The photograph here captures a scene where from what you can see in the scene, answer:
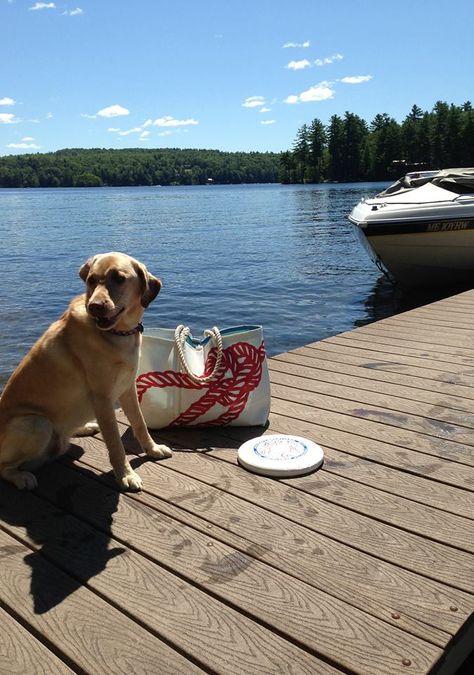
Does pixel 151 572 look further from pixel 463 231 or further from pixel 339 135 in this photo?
pixel 339 135

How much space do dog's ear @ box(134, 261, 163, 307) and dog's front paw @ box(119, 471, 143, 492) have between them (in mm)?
903

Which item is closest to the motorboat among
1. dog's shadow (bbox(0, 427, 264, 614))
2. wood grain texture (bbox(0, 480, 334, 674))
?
dog's shadow (bbox(0, 427, 264, 614))

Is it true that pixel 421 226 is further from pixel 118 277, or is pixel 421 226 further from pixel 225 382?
pixel 118 277

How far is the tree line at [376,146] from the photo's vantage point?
89.8 meters

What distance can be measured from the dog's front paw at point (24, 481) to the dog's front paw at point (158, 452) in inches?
25.6

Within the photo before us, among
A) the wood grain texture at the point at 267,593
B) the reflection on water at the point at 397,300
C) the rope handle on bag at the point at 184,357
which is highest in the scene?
the rope handle on bag at the point at 184,357

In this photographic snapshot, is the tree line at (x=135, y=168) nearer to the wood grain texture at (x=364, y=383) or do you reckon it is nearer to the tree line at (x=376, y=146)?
the tree line at (x=376, y=146)

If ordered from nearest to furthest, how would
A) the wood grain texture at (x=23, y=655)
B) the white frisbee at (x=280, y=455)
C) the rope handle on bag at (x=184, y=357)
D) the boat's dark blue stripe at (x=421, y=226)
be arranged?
the wood grain texture at (x=23, y=655)
the white frisbee at (x=280, y=455)
the rope handle on bag at (x=184, y=357)
the boat's dark blue stripe at (x=421, y=226)

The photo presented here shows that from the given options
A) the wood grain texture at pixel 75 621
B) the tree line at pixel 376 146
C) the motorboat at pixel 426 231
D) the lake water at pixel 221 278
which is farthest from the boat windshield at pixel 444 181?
the tree line at pixel 376 146

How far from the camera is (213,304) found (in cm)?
1333

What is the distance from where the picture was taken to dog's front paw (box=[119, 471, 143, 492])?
3.06 meters

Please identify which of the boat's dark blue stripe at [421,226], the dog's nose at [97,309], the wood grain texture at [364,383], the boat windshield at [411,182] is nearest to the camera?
the dog's nose at [97,309]

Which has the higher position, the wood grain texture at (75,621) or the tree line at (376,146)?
the tree line at (376,146)

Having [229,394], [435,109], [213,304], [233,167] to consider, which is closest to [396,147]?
[435,109]
